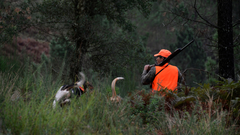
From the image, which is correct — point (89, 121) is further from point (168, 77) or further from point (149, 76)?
point (168, 77)

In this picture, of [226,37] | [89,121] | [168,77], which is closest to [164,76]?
[168,77]

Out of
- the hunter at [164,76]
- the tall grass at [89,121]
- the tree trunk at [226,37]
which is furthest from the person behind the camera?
the tree trunk at [226,37]

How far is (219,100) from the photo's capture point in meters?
4.02

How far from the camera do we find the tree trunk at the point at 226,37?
616 centimetres

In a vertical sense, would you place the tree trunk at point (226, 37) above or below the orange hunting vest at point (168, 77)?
above

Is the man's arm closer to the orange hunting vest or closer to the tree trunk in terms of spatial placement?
the orange hunting vest

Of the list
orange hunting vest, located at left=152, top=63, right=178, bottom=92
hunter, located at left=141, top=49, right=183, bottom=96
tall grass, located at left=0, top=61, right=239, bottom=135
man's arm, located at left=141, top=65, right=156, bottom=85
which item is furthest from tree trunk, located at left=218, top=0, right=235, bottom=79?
tall grass, located at left=0, top=61, right=239, bottom=135

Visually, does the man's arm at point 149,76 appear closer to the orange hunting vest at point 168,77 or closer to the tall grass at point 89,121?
the orange hunting vest at point 168,77

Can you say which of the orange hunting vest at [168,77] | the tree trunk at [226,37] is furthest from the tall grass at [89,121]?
the tree trunk at [226,37]

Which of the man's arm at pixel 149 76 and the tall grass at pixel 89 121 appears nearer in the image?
the tall grass at pixel 89 121

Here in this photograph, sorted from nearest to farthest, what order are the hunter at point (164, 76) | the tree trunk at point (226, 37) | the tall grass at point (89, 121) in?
the tall grass at point (89, 121)
the hunter at point (164, 76)
the tree trunk at point (226, 37)

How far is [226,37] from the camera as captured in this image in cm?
620

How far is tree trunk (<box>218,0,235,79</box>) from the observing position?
20.2ft

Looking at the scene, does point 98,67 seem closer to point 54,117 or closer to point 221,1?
point 221,1
